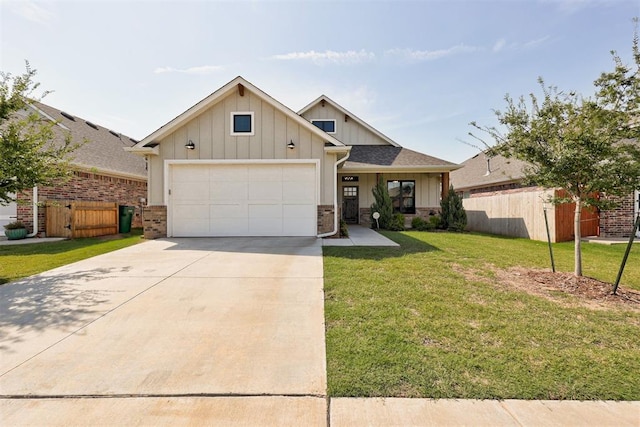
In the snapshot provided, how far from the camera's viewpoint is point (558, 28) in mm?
8281

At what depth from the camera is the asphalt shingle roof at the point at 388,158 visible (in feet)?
45.6

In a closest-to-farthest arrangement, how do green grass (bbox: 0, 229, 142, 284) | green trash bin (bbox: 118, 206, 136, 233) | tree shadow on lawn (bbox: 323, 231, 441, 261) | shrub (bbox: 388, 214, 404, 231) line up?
green grass (bbox: 0, 229, 142, 284), tree shadow on lawn (bbox: 323, 231, 441, 261), green trash bin (bbox: 118, 206, 136, 233), shrub (bbox: 388, 214, 404, 231)

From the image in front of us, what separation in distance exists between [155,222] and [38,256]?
10.4 ft

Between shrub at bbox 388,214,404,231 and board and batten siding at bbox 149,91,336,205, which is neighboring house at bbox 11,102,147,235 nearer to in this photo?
board and batten siding at bbox 149,91,336,205

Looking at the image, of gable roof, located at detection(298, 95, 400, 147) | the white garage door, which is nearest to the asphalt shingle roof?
gable roof, located at detection(298, 95, 400, 147)

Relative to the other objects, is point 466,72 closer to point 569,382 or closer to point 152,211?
point 569,382

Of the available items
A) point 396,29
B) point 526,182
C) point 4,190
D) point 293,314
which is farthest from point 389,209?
point 4,190

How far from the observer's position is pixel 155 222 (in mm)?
10117

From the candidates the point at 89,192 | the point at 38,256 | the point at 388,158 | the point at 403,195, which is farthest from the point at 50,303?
the point at 403,195

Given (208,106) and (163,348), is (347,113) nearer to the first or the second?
(208,106)

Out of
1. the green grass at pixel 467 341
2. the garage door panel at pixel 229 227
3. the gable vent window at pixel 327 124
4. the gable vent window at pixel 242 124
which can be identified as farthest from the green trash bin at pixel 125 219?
the green grass at pixel 467 341

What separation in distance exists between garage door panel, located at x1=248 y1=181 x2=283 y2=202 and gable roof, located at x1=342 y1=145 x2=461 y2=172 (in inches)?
180

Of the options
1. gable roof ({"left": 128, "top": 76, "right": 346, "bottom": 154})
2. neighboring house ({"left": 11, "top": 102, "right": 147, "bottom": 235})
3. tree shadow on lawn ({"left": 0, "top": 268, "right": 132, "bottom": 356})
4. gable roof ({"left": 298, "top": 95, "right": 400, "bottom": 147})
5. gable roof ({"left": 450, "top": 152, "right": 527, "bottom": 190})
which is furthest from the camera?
gable roof ({"left": 298, "top": 95, "right": 400, "bottom": 147})

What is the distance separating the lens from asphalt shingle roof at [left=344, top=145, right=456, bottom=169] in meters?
13.9
